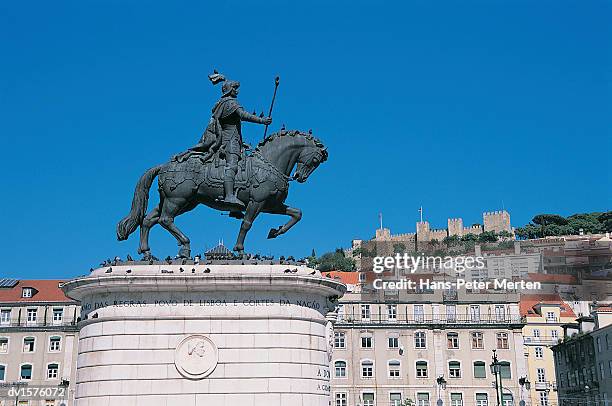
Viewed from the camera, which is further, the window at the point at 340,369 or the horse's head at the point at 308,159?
the window at the point at 340,369

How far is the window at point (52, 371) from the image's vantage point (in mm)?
63825

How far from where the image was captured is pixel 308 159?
67.5ft

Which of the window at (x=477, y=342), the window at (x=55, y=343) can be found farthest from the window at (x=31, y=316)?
the window at (x=477, y=342)

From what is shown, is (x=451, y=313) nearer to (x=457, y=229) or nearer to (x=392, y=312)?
(x=392, y=312)

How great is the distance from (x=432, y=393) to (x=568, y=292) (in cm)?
4312

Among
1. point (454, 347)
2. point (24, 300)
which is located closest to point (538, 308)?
point (454, 347)

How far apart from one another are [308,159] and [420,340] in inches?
1939

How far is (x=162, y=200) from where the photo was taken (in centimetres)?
2012

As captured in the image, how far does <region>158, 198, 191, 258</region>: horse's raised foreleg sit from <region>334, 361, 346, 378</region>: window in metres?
48.6

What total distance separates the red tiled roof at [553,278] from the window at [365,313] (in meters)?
38.6

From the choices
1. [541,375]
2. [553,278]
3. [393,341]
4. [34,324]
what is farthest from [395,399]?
[553,278]

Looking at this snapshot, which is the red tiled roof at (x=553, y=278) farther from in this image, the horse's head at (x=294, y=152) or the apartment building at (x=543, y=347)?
the horse's head at (x=294, y=152)

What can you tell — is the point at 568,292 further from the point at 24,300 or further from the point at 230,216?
the point at 230,216

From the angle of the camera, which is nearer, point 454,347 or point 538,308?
point 454,347
